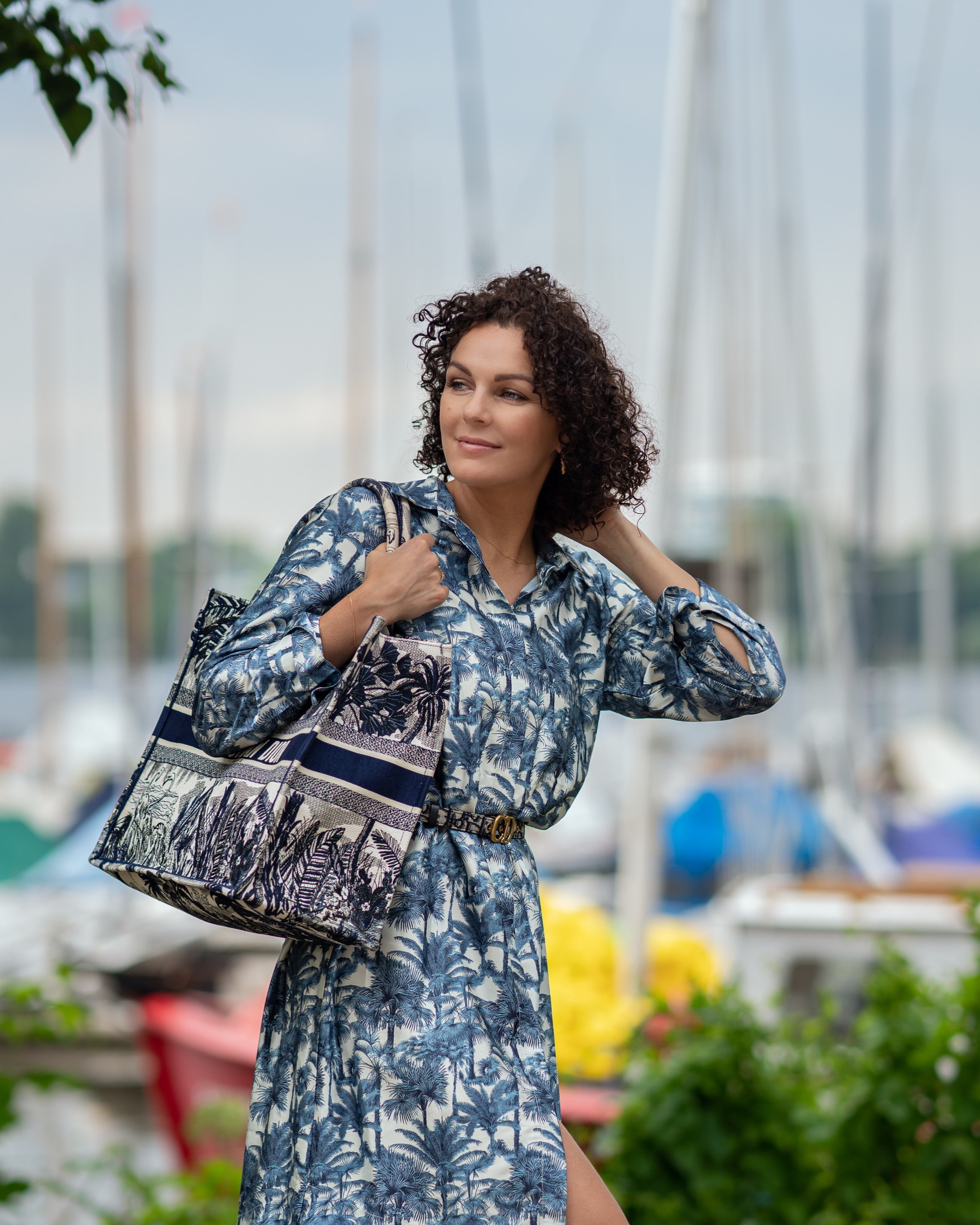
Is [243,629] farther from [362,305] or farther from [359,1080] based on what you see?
[362,305]

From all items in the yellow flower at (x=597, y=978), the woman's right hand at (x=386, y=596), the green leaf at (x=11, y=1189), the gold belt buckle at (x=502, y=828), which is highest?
the woman's right hand at (x=386, y=596)

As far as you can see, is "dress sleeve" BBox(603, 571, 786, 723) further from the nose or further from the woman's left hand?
the nose

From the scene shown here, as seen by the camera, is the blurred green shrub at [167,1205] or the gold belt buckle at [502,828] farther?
the blurred green shrub at [167,1205]

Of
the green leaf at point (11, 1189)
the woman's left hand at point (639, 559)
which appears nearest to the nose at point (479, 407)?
the woman's left hand at point (639, 559)

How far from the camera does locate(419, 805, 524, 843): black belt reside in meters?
1.89

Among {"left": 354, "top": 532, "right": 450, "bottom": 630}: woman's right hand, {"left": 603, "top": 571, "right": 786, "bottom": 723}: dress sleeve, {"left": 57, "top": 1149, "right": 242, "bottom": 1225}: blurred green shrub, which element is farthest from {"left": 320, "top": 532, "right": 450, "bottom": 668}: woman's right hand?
{"left": 57, "top": 1149, "right": 242, "bottom": 1225}: blurred green shrub

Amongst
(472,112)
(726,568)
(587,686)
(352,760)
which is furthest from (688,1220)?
(472,112)

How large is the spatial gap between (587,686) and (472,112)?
10.9m

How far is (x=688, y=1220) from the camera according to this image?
12.0ft

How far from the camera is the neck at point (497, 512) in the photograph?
2049mm

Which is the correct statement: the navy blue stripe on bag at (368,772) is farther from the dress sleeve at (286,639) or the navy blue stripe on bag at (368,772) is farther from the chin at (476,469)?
the chin at (476,469)

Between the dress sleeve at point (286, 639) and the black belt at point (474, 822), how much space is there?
0.76 feet

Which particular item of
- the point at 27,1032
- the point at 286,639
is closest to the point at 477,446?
the point at 286,639

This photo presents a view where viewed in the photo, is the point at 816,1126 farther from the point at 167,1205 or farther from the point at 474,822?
the point at 167,1205
